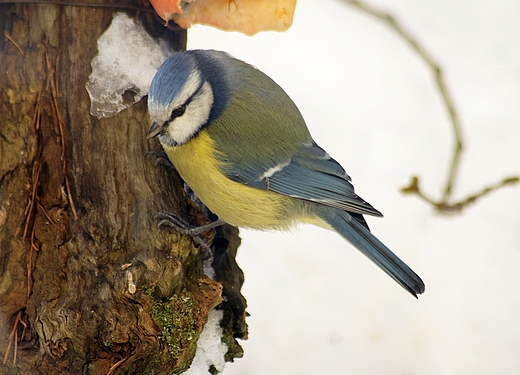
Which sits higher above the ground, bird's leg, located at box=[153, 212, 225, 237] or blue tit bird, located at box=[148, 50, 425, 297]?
blue tit bird, located at box=[148, 50, 425, 297]

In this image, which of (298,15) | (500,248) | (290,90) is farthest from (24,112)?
(500,248)

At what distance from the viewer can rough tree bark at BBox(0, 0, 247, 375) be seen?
1680 millimetres

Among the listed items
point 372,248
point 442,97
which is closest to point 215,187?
point 372,248

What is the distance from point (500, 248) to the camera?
2773 mm

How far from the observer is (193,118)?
6.23 feet

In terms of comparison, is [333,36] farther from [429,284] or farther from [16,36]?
[16,36]

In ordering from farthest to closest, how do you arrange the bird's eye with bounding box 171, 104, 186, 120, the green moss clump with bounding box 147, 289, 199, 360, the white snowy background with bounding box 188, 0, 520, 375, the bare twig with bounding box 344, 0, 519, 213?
the white snowy background with bounding box 188, 0, 520, 375, the bare twig with bounding box 344, 0, 519, 213, the bird's eye with bounding box 171, 104, 186, 120, the green moss clump with bounding box 147, 289, 199, 360

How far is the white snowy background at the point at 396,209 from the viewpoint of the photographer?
8.75 ft

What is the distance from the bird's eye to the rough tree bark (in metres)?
0.17

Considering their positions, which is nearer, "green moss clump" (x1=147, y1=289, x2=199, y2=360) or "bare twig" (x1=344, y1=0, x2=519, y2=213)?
"green moss clump" (x1=147, y1=289, x2=199, y2=360)

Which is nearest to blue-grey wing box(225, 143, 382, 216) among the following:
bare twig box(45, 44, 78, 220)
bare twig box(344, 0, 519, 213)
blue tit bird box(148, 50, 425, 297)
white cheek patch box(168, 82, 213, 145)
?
blue tit bird box(148, 50, 425, 297)

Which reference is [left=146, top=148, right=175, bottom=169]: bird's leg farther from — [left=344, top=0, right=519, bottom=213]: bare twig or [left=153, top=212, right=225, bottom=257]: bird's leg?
[left=344, top=0, right=519, bottom=213]: bare twig

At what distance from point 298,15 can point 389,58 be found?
50cm

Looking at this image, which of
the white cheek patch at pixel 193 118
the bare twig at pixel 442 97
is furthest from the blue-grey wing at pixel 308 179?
the bare twig at pixel 442 97
